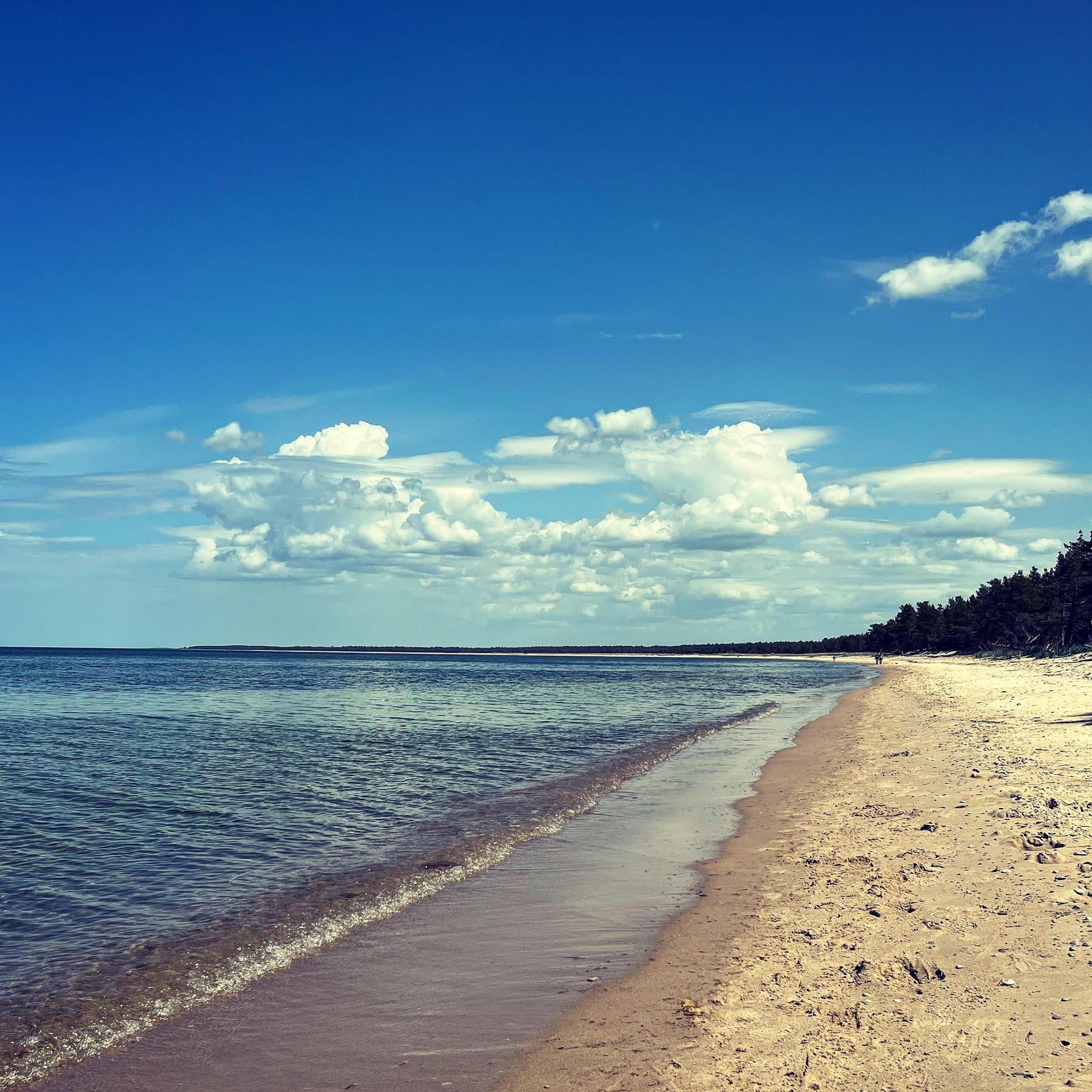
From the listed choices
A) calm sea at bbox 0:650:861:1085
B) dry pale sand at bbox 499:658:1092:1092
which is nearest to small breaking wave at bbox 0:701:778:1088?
calm sea at bbox 0:650:861:1085

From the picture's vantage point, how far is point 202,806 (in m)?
18.7

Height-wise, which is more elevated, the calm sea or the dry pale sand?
the dry pale sand

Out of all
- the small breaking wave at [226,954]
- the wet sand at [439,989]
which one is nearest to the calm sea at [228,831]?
the small breaking wave at [226,954]

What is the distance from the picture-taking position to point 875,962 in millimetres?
8188

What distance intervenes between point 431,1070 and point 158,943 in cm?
496

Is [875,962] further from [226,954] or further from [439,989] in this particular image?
[226,954]

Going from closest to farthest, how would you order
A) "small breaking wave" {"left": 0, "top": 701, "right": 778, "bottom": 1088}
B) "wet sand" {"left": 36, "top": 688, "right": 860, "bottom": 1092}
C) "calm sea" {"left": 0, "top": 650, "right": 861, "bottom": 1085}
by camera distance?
"wet sand" {"left": 36, "top": 688, "right": 860, "bottom": 1092}
"small breaking wave" {"left": 0, "top": 701, "right": 778, "bottom": 1088}
"calm sea" {"left": 0, "top": 650, "right": 861, "bottom": 1085}

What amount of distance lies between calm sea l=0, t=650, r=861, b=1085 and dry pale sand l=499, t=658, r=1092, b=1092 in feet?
13.4

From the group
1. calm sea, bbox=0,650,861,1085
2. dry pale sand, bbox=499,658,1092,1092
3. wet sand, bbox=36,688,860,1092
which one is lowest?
calm sea, bbox=0,650,861,1085

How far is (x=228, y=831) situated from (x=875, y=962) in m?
12.2

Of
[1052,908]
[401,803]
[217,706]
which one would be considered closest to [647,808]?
[401,803]

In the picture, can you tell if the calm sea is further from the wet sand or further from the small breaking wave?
the wet sand

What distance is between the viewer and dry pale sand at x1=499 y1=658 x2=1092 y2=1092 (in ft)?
20.4

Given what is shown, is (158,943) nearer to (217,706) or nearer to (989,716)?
(989,716)
